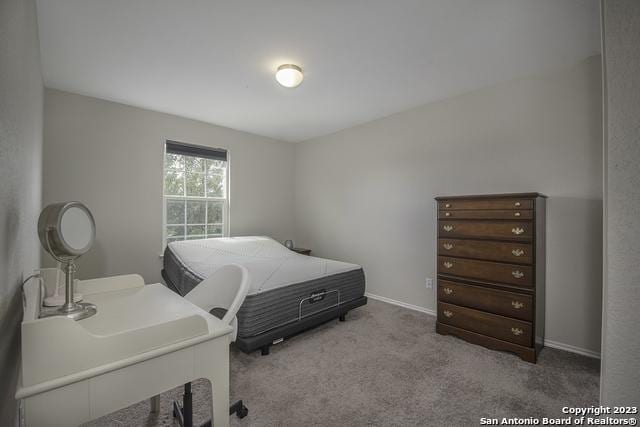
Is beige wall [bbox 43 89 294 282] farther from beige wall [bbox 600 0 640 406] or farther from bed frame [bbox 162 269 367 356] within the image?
beige wall [bbox 600 0 640 406]

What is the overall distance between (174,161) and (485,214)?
3.66m

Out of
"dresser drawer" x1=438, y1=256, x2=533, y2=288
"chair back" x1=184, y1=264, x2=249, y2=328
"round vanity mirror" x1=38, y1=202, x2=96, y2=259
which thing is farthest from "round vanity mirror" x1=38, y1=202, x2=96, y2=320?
"dresser drawer" x1=438, y1=256, x2=533, y2=288

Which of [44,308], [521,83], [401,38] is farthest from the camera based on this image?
[521,83]

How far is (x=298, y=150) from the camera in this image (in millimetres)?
4840

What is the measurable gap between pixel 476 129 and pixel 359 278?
1.95 m

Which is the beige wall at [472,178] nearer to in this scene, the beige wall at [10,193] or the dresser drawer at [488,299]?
the dresser drawer at [488,299]

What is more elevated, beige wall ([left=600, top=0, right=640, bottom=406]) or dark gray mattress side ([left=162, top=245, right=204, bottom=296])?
beige wall ([left=600, top=0, right=640, bottom=406])

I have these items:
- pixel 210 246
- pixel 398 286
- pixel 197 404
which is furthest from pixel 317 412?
pixel 210 246

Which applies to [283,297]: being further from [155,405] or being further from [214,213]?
[214,213]

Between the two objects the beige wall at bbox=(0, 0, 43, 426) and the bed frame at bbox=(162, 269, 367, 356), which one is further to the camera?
the bed frame at bbox=(162, 269, 367, 356)

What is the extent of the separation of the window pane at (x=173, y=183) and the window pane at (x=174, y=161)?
67 mm

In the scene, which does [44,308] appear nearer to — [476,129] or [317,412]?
[317,412]

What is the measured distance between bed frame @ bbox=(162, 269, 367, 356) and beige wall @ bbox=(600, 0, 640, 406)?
5.92ft

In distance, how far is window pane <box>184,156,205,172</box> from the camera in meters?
3.74
